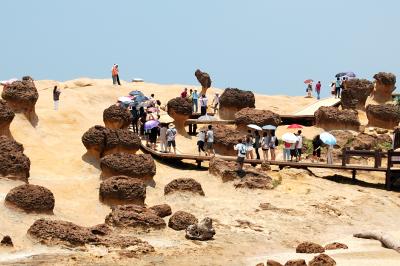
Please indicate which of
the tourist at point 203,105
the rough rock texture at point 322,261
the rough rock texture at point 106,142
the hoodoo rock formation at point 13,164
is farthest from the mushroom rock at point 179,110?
the rough rock texture at point 322,261

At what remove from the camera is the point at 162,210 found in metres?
20.7

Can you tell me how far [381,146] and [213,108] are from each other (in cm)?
935

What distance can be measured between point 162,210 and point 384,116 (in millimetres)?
17202

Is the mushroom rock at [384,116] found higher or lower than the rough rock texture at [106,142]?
higher

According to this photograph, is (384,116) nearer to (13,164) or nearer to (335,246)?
(335,246)

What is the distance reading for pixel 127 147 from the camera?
85.1 ft

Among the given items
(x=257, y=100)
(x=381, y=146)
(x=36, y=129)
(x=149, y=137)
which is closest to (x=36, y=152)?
(x=36, y=129)

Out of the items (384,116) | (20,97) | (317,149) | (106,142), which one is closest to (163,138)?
(106,142)

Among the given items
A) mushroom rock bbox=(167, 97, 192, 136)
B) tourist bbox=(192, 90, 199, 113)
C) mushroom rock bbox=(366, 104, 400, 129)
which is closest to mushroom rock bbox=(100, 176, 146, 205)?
mushroom rock bbox=(167, 97, 192, 136)

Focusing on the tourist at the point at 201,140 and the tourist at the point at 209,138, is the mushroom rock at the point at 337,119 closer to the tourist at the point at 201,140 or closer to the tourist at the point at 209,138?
the tourist at the point at 209,138

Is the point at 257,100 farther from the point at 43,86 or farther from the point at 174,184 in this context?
the point at 174,184

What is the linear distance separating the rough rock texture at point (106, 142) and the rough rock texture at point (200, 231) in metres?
7.76

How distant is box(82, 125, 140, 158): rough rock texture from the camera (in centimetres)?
2567

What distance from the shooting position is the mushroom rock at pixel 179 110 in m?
31.7
